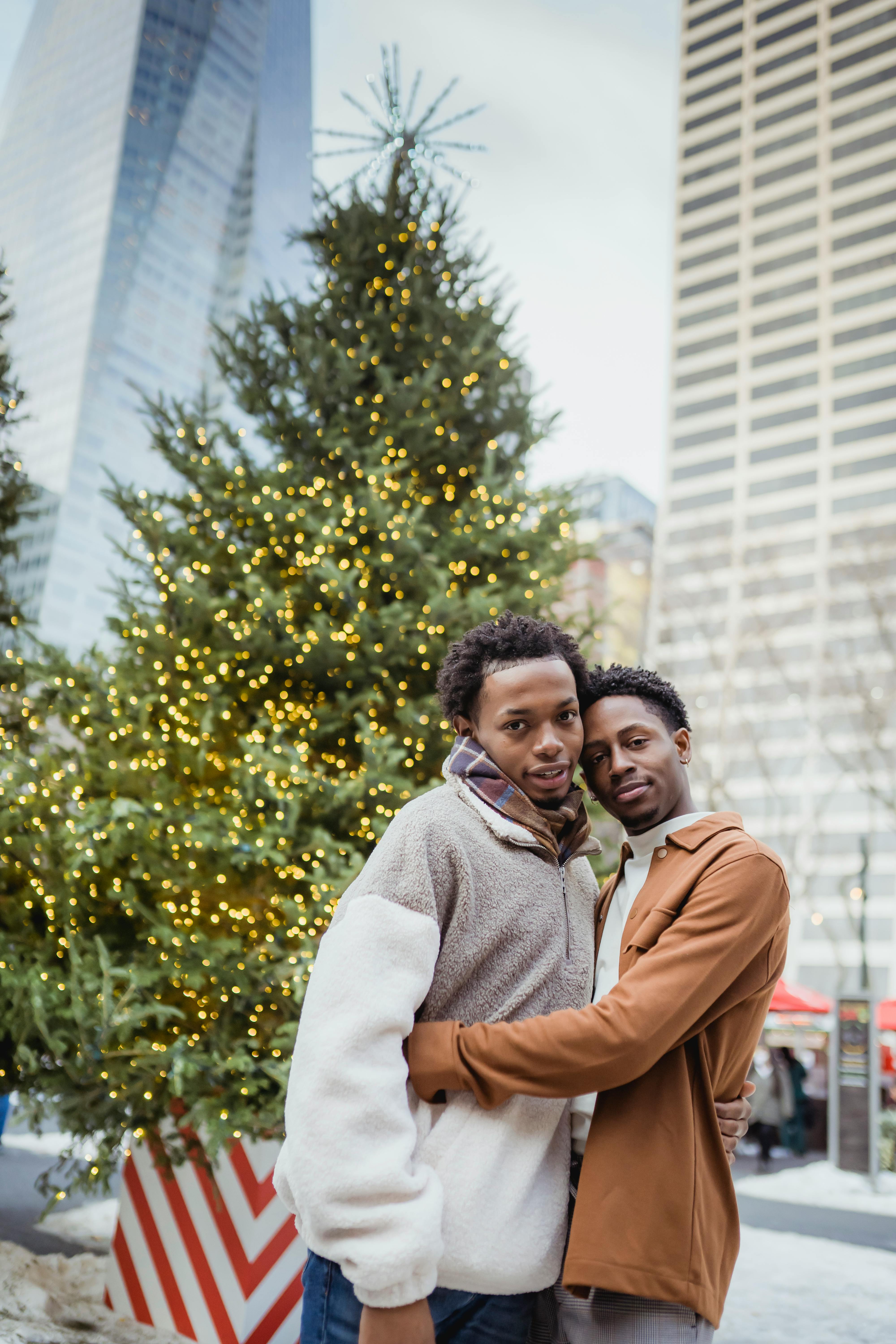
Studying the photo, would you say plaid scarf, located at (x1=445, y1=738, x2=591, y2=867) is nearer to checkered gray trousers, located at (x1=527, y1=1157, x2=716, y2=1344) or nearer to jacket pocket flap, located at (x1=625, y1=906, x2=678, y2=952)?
jacket pocket flap, located at (x1=625, y1=906, x2=678, y2=952)

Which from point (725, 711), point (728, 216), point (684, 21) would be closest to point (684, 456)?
point (728, 216)

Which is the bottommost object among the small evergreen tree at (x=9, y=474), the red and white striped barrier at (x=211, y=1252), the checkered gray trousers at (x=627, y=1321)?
the red and white striped barrier at (x=211, y=1252)

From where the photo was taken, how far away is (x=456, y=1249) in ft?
4.69

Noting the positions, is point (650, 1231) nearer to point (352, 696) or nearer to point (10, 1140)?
point (352, 696)

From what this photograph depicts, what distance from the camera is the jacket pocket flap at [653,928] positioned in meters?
1.63

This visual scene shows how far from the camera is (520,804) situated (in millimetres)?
1714

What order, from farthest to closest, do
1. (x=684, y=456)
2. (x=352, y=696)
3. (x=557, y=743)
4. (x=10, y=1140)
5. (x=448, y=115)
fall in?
(x=684, y=456)
(x=10, y=1140)
(x=448, y=115)
(x=352, y=696)
(x=557, y=743)

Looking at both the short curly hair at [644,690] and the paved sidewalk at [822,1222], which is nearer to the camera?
the short curly hair at [644,690]

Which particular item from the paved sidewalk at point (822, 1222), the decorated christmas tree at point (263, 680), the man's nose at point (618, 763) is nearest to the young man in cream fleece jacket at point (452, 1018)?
the man's nose at point (618, 763)

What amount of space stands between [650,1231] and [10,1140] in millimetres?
9236

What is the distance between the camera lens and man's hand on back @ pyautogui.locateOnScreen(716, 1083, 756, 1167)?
1717 millimetres

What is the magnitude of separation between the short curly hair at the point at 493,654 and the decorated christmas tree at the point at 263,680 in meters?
1.81

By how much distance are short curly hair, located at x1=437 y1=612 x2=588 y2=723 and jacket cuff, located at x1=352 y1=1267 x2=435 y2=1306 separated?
3.20 ft

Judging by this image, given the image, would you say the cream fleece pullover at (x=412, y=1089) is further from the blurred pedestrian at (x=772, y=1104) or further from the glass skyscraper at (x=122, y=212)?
the glass skyscraper at (x=122, y=212)
